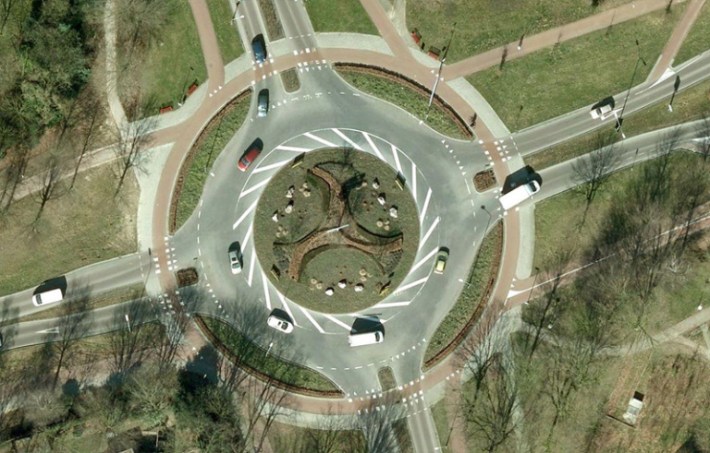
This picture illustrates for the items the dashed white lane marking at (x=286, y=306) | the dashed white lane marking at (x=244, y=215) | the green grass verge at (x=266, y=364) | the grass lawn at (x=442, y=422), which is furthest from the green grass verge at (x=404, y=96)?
the green grass verge at (x=266, y=364)

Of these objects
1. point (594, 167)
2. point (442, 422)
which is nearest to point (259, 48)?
point (594, 167)

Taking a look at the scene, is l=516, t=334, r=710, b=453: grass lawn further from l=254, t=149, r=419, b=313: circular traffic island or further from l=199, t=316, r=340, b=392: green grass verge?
l=199, t=316, r=340, b=392: green grass verge

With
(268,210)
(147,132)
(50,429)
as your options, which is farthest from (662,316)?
(50,429)

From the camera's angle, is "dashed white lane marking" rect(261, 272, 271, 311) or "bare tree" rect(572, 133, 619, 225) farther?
"dashed white lane marking" rect(261, 272, 271, 311)

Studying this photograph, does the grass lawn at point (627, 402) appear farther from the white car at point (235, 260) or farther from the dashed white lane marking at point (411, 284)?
the white car at point (235, 260)

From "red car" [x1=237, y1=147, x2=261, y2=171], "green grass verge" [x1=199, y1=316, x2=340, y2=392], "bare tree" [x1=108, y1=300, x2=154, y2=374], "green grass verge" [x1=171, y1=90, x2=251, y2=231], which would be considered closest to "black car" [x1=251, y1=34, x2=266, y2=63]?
"green grass verge" [x1=171, y1=90, x2=251, y2=231]
